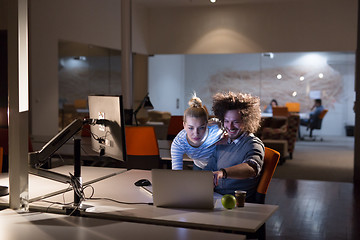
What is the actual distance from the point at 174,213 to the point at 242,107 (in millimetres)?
1033

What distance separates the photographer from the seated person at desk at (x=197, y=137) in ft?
10.2

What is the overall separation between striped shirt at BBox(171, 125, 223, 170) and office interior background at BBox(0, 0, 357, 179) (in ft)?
21.7

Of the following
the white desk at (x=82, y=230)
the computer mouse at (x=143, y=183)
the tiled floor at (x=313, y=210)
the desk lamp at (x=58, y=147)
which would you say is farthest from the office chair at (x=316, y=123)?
the white desk at (x=82, y=230)

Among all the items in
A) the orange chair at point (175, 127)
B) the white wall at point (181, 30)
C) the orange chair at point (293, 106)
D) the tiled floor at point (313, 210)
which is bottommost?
the tiled floor at point (313, 210)

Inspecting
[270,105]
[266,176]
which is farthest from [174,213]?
[270,105]

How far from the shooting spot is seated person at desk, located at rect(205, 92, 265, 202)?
127 inches

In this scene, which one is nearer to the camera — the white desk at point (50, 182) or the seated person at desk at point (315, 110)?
the white desk at point (50, 182)

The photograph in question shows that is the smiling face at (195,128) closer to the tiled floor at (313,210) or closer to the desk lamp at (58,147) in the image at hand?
the desk lamp at (58,147)

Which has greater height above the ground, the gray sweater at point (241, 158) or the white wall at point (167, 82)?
the white wall at point (167, 82)

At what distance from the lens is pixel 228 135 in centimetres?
334

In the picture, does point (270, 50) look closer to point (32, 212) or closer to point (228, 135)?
point (228, 135)

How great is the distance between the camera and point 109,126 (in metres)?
2.98

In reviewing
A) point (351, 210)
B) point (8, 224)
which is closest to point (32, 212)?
point (8, 224)

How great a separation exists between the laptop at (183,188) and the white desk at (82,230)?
0.97 feet
